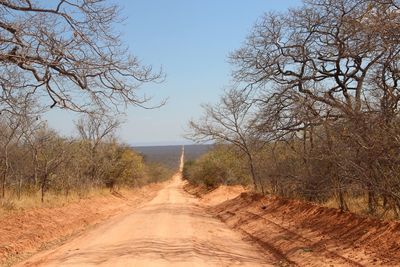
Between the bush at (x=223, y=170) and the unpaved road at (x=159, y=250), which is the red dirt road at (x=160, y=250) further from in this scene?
the bush at (x=223, y=170)

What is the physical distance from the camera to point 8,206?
19703 mm

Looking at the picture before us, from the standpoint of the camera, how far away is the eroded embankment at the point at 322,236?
32.8 ft

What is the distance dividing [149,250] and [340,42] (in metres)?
9.56

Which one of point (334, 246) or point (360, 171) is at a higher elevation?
point (360, 171)

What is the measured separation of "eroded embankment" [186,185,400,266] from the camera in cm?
1001

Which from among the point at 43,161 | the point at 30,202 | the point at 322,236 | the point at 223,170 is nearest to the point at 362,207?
the point at 322,236

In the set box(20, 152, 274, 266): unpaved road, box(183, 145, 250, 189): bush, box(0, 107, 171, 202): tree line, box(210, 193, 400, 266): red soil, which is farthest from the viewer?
box(183, 145, 250, 189): bush

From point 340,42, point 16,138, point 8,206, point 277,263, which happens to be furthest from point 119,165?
point 277,263

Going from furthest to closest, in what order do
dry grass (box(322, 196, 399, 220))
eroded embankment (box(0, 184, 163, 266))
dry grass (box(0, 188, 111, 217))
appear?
dry grass (box(0, 188, 111, 217))
eroded embankment (box(0, 184, 163, 266))
dry grass (box(322, 196, 399, 220))

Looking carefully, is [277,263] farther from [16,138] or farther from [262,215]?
[16,138]

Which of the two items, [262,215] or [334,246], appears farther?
[262,215]

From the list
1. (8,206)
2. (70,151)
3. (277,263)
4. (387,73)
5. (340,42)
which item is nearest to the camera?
(277,263)

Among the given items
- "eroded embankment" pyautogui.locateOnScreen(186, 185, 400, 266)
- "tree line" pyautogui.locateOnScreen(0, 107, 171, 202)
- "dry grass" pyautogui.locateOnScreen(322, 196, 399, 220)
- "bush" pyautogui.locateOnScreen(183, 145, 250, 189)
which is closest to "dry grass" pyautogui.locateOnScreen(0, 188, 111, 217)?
"tree line" pyautogui.locateOnScreen(0, 107, 171, 202)

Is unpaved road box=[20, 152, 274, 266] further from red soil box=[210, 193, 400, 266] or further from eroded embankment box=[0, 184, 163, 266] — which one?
eroded embankment box=[0, 184, 163, 266]
